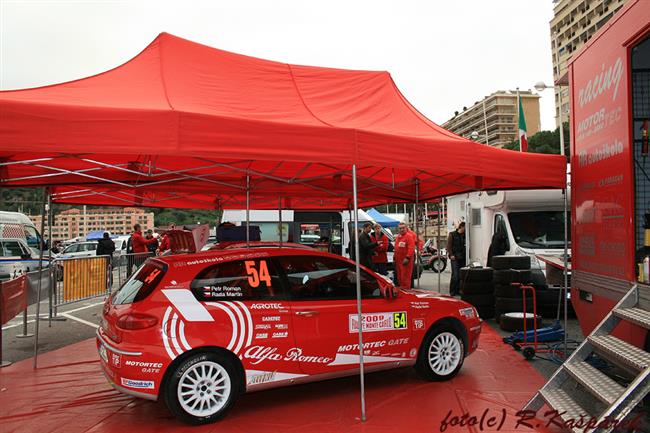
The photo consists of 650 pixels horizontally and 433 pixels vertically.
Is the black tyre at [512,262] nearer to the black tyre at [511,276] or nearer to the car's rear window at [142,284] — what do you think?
the black tyre at [511,276]

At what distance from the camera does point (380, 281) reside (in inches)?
213

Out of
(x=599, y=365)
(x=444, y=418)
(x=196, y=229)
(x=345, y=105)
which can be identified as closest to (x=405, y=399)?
(x=444, y=418)

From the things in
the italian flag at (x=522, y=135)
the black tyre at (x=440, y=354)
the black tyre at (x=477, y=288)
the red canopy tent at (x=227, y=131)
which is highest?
the italian flag at (x=522, y=135)

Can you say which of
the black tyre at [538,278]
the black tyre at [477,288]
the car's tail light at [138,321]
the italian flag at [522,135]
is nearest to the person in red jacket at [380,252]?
the black tyre at [477,288]

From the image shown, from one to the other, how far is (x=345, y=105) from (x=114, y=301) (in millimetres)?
3717

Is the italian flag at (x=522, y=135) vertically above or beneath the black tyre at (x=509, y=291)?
above

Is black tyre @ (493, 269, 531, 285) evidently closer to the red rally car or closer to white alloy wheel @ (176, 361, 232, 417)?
the red rally car

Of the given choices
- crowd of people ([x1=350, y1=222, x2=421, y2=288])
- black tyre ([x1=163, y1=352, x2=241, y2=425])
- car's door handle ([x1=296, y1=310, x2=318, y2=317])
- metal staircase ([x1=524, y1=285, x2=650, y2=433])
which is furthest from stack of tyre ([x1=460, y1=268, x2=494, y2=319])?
black tyre ([x1=163, y1=352, x2=241, y2=425])

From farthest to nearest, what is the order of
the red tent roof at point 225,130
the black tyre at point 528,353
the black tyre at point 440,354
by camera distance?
the black tyre at point 528,353 < the black tyre at point 440,354 < the red tent roof at point 225,130

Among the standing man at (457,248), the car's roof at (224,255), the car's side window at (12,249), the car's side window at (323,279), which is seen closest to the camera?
the car's roof at (224,255)

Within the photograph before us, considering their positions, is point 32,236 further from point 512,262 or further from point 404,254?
point 512,262

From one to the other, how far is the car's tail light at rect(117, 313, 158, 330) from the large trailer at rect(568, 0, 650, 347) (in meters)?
4.22

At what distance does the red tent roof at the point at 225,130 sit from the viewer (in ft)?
13.3

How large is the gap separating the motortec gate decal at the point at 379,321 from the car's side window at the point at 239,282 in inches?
32.3
